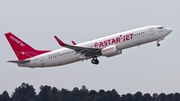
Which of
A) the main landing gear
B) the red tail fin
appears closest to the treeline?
the red tail fin

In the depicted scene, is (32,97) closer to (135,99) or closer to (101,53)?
(135,99)

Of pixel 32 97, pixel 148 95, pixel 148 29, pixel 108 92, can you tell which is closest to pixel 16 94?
pixel 32 97

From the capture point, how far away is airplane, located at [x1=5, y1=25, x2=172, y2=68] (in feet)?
314

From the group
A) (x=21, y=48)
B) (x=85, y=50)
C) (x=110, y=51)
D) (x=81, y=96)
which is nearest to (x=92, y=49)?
(x=85, y=50)

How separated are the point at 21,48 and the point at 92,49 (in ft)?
48.5

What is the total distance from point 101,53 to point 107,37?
2795 mm

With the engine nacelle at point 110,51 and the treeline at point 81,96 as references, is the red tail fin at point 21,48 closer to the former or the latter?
the engine nacelle at point 110,51

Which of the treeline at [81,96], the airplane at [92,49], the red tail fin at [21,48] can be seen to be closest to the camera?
the airplane at [92,49]

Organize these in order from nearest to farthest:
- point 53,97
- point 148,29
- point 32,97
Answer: point 148,29
point 53,97
point 32,97

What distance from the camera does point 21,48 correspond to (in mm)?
104750

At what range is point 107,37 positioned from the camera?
97.4 meters

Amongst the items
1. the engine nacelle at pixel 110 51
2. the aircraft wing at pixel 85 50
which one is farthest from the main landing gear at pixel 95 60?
the engine nacelle at pixel 110 51

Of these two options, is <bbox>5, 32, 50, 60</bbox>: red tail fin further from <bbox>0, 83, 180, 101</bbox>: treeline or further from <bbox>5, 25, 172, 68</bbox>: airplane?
<bbox>0, 83, 180, 101</bbox>: treeline

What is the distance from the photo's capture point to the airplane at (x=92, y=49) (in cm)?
9575
